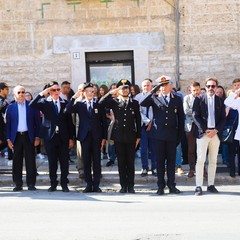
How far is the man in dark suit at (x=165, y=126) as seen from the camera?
856cm

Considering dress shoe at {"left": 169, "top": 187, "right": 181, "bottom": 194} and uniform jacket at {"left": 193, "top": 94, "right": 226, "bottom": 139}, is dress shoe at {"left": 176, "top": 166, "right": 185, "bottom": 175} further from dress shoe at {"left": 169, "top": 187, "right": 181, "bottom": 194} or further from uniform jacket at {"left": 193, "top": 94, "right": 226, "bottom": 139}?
uniform jacket at {"left": 193, "top": 94, "right": 226, "bottom": 139}

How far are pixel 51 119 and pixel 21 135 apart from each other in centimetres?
Result: 67

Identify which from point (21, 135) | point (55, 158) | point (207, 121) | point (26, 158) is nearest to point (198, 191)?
point (207, 121)

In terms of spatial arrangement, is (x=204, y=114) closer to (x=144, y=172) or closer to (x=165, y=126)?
(x=165, y=126)

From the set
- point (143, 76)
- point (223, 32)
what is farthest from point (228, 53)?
point (143, 76)

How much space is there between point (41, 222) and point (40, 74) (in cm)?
717

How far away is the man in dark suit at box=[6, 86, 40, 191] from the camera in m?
9.08

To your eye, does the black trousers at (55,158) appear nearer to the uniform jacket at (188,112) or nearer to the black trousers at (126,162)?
the black trousers at (126,162)

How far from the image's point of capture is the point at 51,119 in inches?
351

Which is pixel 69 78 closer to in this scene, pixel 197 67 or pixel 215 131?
pixel 197 67

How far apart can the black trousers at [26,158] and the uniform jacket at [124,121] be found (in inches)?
61.0

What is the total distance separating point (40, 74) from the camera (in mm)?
13141

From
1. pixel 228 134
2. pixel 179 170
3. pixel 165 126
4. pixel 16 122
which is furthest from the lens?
pixel 179 170

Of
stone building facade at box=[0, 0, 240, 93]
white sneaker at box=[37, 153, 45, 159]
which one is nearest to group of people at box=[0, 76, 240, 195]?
white sneaker at box=[37, 153, 45, 159]
